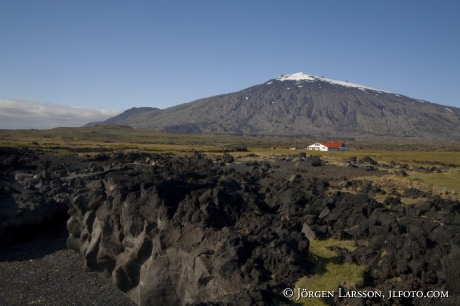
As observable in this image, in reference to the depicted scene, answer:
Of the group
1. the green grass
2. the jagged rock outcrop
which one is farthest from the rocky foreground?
the green grass

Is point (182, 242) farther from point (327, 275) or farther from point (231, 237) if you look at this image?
point (327, 275)

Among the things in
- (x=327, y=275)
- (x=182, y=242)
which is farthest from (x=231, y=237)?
(x=327, y=275)

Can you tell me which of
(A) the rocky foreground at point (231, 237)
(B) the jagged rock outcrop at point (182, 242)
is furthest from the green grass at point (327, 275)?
(B) the jagged rock outcrop at point (182, 242)

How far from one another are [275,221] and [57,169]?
119 ft

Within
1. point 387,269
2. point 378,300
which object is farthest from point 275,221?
point 378,300

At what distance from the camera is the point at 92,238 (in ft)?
67.5

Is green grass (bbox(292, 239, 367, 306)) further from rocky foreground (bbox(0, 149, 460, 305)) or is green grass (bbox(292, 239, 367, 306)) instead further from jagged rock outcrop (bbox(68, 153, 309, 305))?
jagged rock outcrop (bbox(68, 153, 309, 305))

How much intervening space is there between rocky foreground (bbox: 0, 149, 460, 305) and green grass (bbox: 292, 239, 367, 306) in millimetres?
308

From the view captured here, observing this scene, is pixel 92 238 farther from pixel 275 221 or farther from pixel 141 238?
pixel 275 221

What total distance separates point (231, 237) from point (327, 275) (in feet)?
11.5

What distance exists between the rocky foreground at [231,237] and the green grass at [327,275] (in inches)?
12.1

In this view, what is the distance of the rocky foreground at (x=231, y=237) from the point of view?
12305 mm

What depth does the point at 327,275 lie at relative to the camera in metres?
12.8

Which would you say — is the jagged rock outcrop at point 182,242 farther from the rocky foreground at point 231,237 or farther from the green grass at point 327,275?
Answer: the green grass at point 327,275
